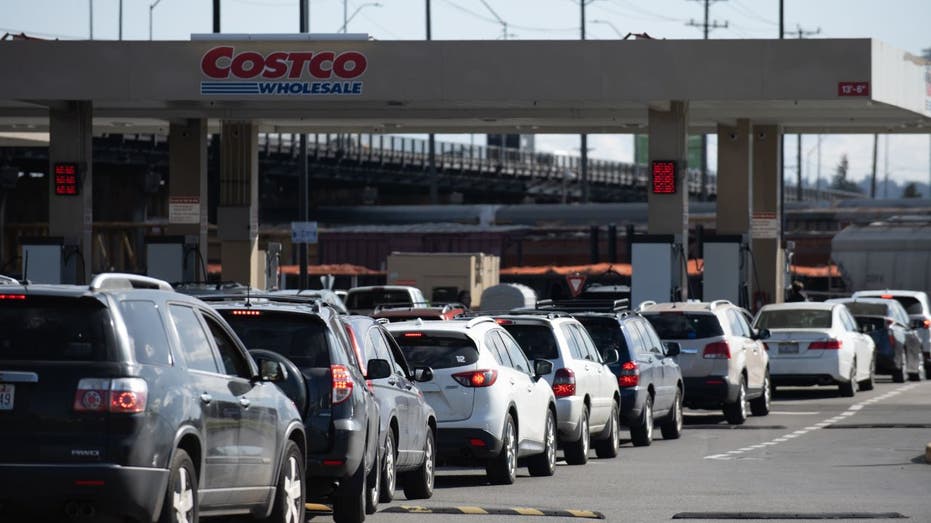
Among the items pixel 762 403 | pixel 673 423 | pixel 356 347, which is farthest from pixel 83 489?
pixel 762 403

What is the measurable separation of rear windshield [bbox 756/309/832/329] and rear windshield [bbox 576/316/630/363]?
1028cm

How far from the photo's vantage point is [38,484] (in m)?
9.55

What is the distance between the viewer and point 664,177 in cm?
3488

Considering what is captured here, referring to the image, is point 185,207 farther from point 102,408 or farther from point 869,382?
point 102,408

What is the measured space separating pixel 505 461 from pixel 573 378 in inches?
111

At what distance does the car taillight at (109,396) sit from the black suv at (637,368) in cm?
1355

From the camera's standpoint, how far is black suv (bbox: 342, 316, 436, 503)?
48.1 ft

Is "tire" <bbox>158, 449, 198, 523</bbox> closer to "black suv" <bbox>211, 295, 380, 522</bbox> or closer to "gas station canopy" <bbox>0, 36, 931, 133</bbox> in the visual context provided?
"black suv" <bbox>211, 295, 380, 522</bbox>

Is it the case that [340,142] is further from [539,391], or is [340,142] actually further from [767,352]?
[539,391]

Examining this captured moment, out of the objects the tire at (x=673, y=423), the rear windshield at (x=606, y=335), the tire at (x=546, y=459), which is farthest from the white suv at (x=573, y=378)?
the tire at (x=673, y=423)

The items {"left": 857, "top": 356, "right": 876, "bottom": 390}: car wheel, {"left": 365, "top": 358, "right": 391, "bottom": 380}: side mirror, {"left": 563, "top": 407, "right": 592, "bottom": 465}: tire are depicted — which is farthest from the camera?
{"left": 857, "top": 356, "right": 876, "bottom": 390}: car wheel

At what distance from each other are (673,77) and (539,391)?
15.2 m

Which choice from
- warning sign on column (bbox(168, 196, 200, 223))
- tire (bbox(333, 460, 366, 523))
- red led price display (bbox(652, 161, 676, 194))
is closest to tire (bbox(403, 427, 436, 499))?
tire (bbox(333, 460, 366, 523))

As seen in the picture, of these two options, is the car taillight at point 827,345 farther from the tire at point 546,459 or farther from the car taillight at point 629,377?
the tire at point 546,459
